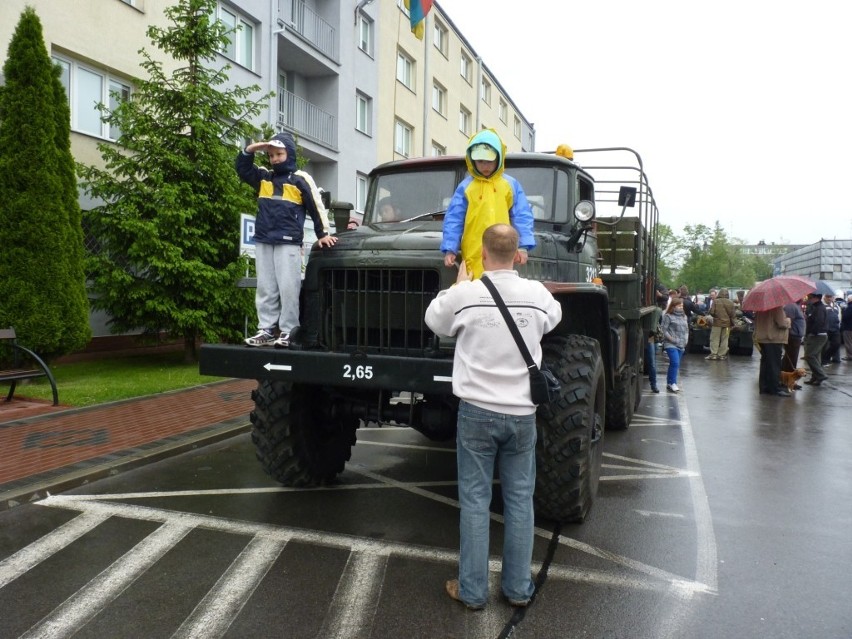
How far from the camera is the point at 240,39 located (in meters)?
16.8

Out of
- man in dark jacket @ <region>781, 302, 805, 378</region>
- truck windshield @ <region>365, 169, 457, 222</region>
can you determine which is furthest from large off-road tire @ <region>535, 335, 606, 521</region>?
man in dark jacket @ <region>781, 302, 805, 378</region>

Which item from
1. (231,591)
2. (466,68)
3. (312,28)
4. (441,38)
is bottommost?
(231,591)

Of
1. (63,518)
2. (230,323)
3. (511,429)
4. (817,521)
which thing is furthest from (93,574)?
(230,323)

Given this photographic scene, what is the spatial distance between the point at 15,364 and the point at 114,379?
1.71 meters

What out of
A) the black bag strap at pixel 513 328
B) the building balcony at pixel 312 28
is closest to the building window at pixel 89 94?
the building balcony at pixel 312 28

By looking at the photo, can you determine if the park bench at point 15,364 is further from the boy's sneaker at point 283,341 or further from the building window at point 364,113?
the building window at point 364,113

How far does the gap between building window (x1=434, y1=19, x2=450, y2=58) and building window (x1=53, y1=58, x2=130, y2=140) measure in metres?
17.5

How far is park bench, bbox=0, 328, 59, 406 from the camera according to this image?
26.9 feet

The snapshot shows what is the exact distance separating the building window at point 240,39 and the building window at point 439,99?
11.7 meters

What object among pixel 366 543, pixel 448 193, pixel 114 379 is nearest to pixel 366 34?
pixel 114 379

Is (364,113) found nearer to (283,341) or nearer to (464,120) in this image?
(464,120)

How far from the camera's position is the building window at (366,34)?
73.4ft

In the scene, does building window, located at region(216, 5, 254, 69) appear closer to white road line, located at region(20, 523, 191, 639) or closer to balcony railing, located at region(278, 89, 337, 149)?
balcony railing, located at region(278, 89, 337, 149)

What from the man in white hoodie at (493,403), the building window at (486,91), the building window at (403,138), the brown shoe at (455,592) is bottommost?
the brown shoe at (455,592)
